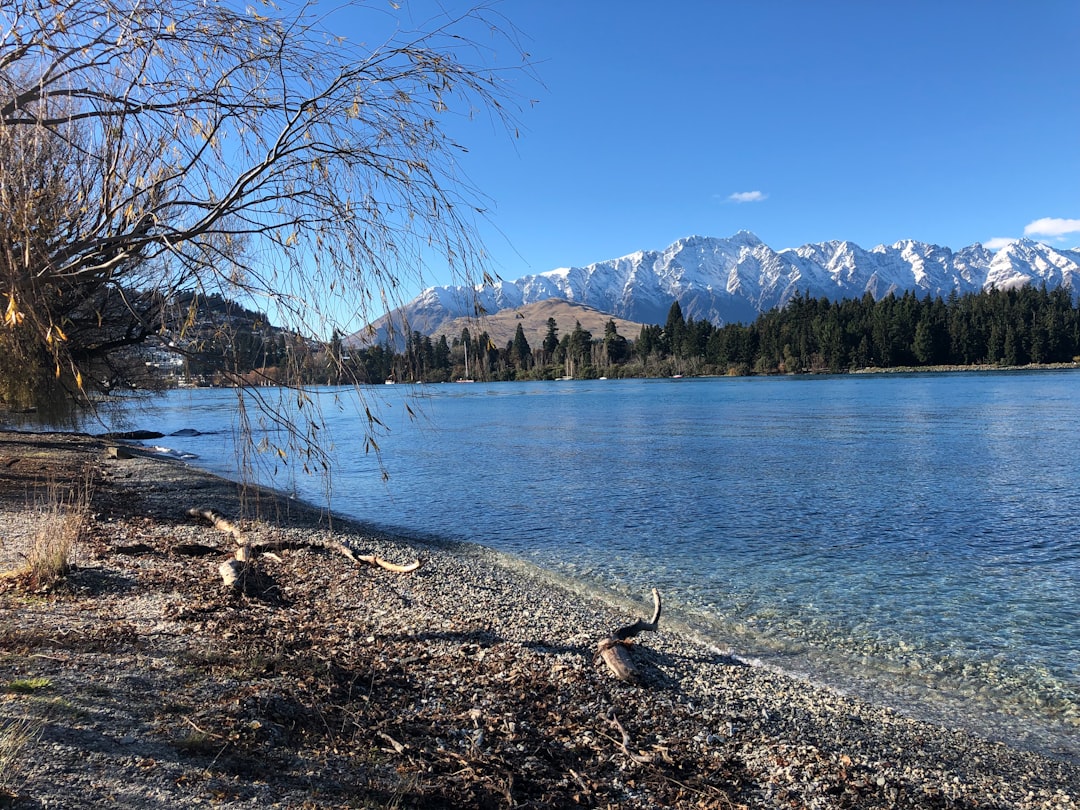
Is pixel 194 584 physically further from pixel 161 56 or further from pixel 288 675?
pixel 161 56

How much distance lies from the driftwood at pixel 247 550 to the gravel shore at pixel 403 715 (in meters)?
0.25

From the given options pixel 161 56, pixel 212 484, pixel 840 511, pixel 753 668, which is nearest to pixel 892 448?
pixel 840 511

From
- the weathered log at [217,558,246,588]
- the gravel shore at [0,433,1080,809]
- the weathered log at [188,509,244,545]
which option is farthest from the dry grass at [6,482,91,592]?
the weathered log at [188,509,244,545]

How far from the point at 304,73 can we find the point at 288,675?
17.1 feet

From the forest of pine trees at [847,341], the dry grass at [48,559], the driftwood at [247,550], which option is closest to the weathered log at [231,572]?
the driftwood at [247,550]

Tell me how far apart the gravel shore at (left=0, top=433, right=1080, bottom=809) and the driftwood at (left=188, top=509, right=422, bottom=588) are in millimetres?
252

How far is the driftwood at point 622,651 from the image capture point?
7.72 m

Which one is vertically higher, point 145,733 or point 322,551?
point 145,733

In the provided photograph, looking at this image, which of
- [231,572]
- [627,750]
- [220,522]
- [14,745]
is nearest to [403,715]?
[627,750]

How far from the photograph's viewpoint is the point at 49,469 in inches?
848

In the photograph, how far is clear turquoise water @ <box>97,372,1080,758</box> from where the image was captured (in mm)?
8766

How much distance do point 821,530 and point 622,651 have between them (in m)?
11.0

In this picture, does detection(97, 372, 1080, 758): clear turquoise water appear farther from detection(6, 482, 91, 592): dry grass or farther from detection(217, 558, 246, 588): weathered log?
detection(217, 558, 246, 588): weathered log

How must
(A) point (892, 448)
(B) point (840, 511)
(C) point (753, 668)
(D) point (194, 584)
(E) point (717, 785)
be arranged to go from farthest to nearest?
(A) point (892, 448) → (B) point (840, 511) → (D) point (194, 584) → (C) point (753, 668) → (E) point (717, 785)
